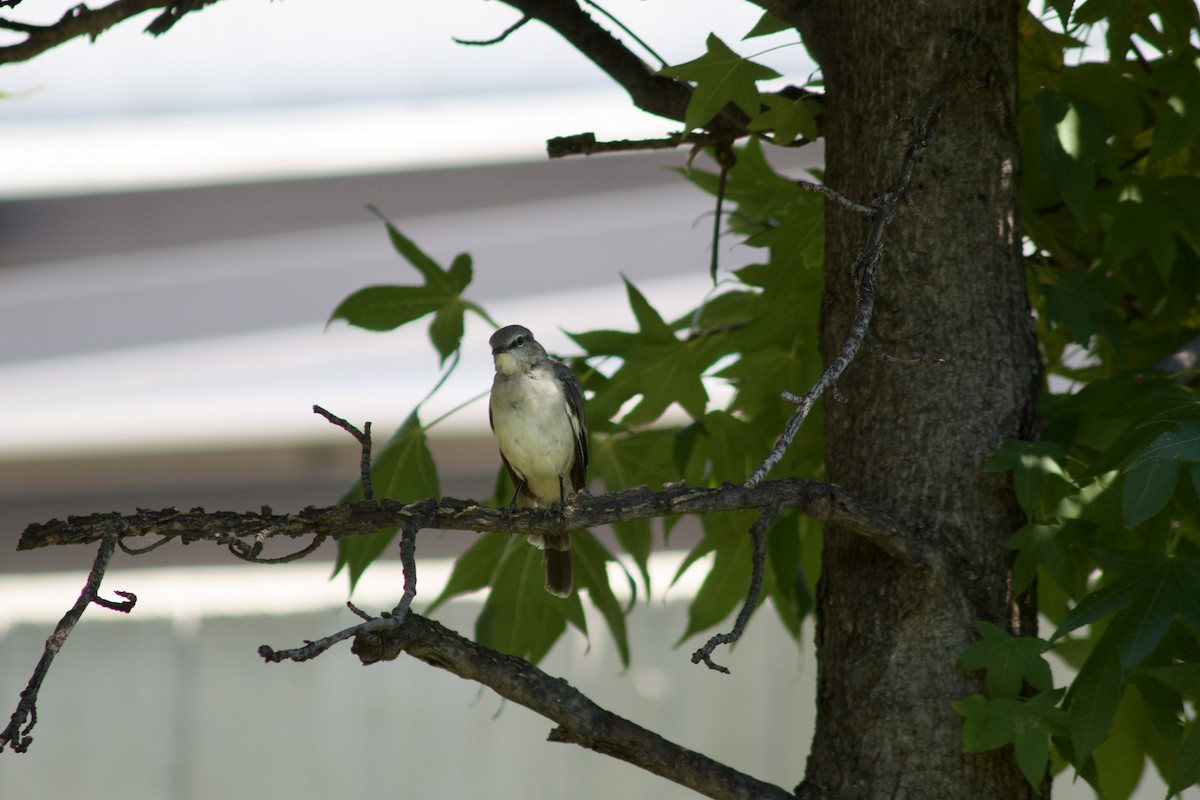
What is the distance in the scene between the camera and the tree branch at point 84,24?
2.07 meters

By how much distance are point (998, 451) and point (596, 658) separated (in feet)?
11.6

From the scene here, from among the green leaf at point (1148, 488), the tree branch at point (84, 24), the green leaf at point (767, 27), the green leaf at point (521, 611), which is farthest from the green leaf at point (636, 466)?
the tree branch at point (84, 24)

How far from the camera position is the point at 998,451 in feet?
5.74

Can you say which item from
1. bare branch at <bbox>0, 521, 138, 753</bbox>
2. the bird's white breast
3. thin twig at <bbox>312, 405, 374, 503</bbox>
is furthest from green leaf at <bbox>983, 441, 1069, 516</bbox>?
the bird's white breast

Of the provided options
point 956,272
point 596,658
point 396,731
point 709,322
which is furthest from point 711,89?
→ point 396,731

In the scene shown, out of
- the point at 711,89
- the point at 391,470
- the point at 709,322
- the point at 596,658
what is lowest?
the point at 596,658

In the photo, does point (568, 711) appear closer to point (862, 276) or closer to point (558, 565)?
point (862, 276)

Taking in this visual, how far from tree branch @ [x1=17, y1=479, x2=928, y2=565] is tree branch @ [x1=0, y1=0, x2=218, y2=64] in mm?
1004

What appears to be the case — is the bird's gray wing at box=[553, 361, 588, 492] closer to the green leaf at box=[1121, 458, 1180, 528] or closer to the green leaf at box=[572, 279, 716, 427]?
the green leaf at box=[572, 279, 716, 427]

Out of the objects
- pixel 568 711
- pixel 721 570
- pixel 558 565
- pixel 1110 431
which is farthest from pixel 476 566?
pixel 1110 431

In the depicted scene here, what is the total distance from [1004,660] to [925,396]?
414 millimetres

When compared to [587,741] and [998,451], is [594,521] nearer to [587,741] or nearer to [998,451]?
[587,741]

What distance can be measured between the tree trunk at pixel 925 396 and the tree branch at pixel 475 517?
13cm

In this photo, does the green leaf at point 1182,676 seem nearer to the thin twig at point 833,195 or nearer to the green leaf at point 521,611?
the thin twig at point 833,195
